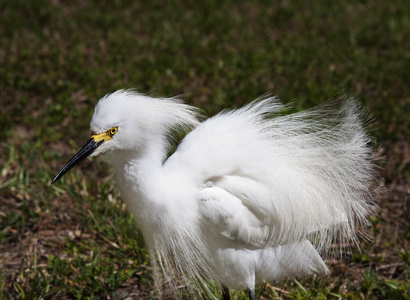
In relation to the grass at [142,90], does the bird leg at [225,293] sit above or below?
below

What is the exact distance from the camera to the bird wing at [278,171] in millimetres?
2234

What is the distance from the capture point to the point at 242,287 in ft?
8.15

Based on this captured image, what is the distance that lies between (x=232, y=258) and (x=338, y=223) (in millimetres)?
586

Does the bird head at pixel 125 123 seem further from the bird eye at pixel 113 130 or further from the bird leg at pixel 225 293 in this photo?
the bird leg at pixel 225 293

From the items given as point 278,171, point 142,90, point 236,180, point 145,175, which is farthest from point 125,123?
point 142,90

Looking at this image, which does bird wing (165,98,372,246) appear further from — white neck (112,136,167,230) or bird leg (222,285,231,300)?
bird leg (222,285,231,300)

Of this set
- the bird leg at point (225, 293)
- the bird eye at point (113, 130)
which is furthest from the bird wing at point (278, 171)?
the bird leg at point (225, 293)

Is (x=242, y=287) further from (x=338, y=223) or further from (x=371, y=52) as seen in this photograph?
(x=371, y=52)

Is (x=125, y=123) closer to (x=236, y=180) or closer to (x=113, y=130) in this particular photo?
(x=113, y=130)

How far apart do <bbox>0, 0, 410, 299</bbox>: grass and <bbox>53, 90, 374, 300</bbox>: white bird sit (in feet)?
1.49

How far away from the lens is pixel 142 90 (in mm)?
4414

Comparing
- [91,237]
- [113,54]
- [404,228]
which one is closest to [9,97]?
[113,54]

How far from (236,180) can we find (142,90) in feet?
7.83

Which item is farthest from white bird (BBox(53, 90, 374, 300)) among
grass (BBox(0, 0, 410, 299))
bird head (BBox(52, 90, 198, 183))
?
grass (BBox(0, 0, 410, 299))
